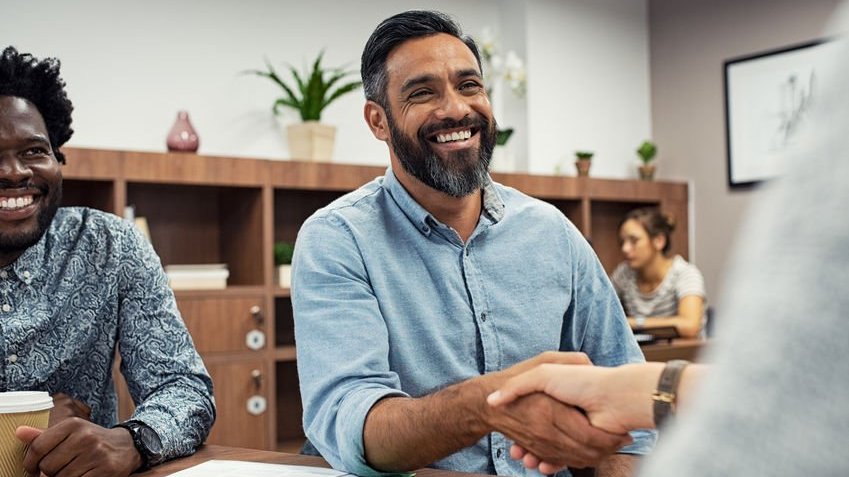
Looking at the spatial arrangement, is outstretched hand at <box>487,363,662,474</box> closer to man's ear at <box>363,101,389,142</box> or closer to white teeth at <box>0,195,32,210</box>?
man's ear at <box>363,101,389,142</box>

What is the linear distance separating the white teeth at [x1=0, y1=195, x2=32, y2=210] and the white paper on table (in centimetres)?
74

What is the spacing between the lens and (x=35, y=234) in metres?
1.83

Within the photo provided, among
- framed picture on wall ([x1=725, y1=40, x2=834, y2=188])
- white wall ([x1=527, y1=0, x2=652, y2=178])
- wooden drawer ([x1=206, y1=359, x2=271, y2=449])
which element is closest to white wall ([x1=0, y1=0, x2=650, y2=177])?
white wall ([x1=527, y1=0, x2=652, y2=178])

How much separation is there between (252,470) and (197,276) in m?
3.01

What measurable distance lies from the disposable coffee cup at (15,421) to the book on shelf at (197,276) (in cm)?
288

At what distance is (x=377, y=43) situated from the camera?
183cm

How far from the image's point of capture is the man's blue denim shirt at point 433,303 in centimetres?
148

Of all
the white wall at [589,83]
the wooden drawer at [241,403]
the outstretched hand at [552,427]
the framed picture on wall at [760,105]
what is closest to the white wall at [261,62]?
the white wall at [589,83]

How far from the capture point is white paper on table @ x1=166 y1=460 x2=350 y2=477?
49.6 inches

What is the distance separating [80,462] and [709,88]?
560cm

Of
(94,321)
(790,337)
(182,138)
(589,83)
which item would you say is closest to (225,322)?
(182,138)

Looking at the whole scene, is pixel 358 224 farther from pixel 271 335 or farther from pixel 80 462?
pixel 271 335

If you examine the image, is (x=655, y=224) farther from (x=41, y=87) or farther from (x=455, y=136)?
(x=41, y=87)

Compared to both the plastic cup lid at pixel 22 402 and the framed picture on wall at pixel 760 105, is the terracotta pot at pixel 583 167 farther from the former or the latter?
the plastic cup lid at pixel 22 402
